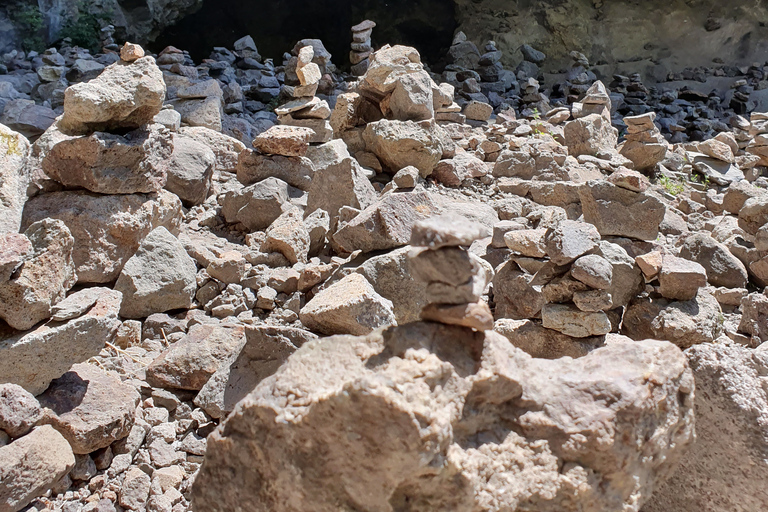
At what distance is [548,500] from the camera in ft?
5.17

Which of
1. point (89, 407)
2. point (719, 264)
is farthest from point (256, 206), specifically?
point (719, 264)

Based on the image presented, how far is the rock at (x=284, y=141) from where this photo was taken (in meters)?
5.19

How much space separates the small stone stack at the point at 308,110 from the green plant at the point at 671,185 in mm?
3765

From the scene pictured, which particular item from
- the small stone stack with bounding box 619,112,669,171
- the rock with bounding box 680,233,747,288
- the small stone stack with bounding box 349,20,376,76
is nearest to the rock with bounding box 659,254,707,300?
the rock with bounding box 680,233,747,288

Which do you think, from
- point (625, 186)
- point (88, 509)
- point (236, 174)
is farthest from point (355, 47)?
point (88, 509)

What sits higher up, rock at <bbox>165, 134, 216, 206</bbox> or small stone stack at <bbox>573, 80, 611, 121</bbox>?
rock at <bbox>165, 134, 216, 206</bbox>

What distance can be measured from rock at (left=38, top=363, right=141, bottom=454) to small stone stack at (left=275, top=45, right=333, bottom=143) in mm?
3470

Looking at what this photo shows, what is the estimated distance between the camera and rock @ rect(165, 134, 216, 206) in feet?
15.8

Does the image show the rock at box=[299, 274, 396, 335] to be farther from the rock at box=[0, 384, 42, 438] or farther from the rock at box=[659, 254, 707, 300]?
the rock at box=[659, 254, 707, 300]

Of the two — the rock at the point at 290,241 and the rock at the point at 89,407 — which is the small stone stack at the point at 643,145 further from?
the rock at the point at 89,407

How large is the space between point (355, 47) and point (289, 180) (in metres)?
6.71

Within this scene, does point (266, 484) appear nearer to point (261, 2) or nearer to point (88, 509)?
point (88, 509)

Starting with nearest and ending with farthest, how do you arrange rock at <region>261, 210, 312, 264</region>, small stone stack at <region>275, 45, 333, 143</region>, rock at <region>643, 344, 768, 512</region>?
rock at <region>643, 344, 768, 512</region>, rock at <region>261, 210, 312, 264</region>, small stone stack at <region>275, 45, 333, 143</region>

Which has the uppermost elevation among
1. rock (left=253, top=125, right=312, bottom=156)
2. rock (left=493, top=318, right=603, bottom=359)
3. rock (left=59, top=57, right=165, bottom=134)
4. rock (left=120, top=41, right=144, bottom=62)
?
rock (left=120, top=41, right=144, bottom=62)
